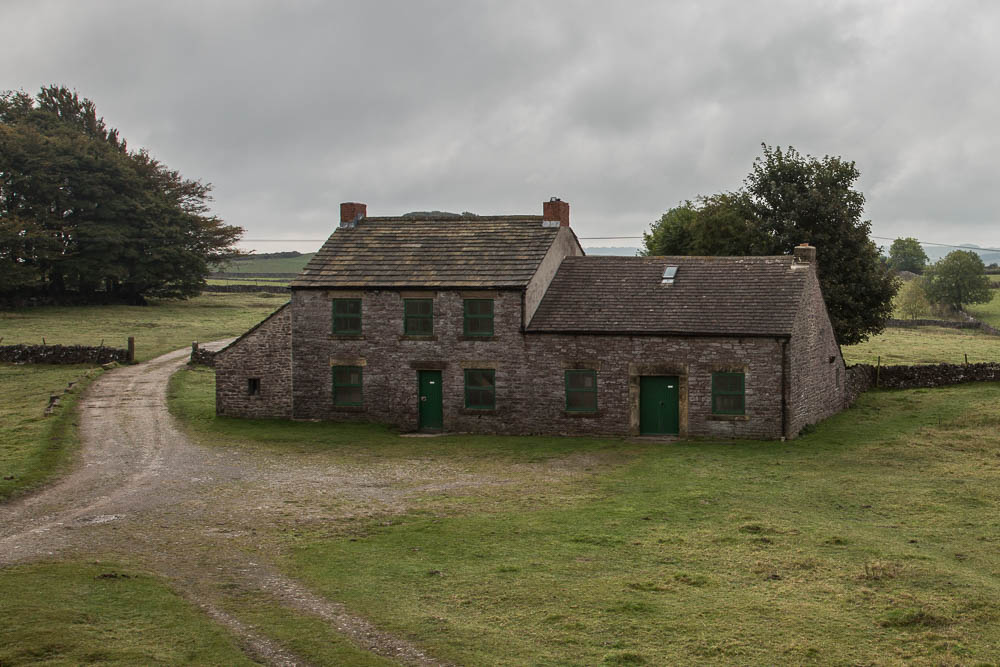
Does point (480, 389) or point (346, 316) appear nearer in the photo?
point (480, 389)

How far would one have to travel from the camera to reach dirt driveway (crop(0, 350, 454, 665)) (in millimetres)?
15117

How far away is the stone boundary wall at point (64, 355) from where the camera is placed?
152 ft

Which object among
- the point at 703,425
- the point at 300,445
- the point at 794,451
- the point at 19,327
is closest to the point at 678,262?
the point at 703,425

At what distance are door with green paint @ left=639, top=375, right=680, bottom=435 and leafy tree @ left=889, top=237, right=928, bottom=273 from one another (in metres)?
158

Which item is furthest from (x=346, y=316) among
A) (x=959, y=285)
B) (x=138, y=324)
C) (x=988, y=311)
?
(x=988, y=311)

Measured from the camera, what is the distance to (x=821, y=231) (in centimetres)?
4356

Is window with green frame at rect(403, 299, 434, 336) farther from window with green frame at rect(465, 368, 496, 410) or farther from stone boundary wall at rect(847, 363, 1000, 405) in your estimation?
stone boundary wall at rect(847, 363, 1000, 405)

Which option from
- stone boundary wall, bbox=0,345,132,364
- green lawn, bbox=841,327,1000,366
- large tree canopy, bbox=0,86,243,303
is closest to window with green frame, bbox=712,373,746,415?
green lawn, bbox=841,327,1000,366

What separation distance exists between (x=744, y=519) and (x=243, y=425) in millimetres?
19637

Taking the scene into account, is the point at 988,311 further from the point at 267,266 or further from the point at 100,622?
the point at 267,266

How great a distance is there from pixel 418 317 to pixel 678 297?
928cm

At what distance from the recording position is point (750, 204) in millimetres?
45781

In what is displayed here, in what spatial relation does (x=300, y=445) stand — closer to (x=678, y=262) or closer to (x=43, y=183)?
(x=678, y=262)

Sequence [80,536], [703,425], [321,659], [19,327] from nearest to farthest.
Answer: [321,659], [80,536], [703,425], [19,327]
